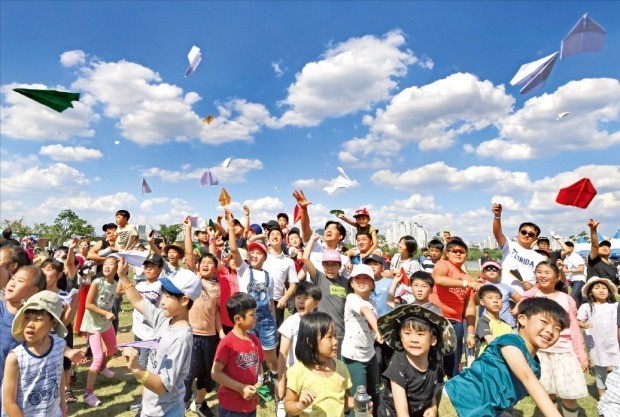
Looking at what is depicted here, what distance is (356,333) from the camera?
165 inches

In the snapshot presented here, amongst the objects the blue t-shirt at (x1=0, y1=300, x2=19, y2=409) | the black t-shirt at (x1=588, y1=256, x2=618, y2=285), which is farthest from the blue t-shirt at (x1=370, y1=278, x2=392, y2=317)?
the black t-shirt at (x1=588, y1=256, x2=618, y2=285)

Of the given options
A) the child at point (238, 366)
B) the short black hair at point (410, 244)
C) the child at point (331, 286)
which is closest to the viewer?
the child at point (238, 366)

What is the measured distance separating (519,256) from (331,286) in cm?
301

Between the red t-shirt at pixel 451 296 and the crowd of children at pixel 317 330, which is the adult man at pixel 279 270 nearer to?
the crowd of children at pixel 317 330

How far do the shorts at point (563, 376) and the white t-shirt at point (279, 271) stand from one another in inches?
135

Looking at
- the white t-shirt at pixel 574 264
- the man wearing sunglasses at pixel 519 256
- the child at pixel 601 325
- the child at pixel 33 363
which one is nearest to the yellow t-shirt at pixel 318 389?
the child at pixel 33 363

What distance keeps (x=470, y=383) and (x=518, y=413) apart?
3.61 metres

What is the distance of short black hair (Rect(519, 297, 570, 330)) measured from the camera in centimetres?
256

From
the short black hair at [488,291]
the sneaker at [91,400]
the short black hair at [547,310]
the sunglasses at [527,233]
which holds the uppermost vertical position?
the sunglasses at [527,233]

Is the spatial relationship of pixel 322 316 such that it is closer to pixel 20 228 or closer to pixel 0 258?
pixel 0 258

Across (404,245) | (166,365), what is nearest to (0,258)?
(166,365)

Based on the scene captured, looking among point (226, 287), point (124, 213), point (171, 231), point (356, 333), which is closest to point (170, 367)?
point (356, 333)

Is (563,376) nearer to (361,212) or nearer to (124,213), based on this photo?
(361,212)

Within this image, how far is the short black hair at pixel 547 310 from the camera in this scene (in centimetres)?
256
